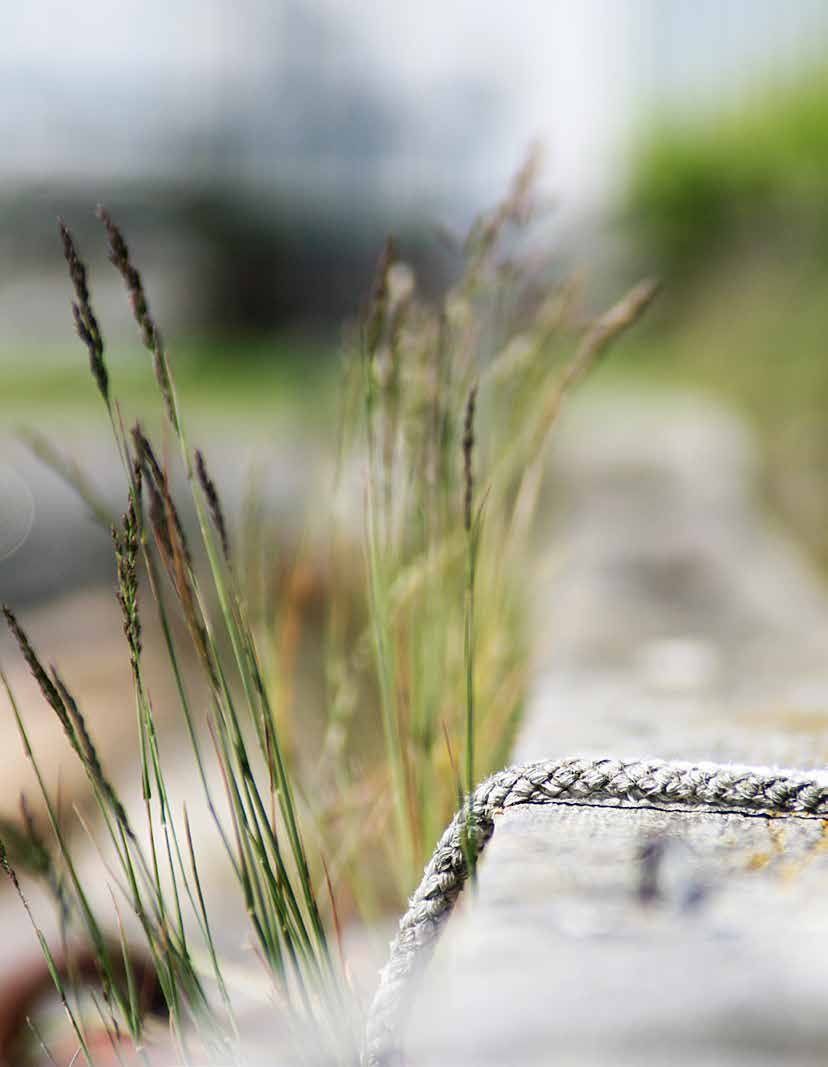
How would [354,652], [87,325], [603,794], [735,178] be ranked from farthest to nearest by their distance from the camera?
[735,178], [354,652], [603,794], [87,325]

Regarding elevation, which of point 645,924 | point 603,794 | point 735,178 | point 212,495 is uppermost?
point 735,178

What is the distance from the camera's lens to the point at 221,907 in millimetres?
1434

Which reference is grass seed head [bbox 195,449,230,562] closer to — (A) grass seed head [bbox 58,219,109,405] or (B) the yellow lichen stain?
(A) grass seed head [bbox 58,219,109,405]

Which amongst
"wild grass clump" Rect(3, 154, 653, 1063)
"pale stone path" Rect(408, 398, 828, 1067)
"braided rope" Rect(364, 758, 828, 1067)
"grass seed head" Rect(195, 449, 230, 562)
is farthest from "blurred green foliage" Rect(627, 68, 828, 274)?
"grass seed head" Rect(195, 449, 230, 562)

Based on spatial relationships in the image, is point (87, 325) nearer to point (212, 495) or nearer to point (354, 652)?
point (212, 495)

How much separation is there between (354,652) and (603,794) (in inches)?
18.7

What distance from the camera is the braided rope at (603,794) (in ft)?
2.39

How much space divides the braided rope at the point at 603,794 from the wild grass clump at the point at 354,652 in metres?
0.04

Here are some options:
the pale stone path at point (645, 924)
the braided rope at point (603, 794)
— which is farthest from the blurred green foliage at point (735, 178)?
the braided rope at point (603, 794)

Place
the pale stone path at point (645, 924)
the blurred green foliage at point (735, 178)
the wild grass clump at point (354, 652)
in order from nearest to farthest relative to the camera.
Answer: the pale stone path at point (645, 924) < the wild grass clump at point (354, 652) < the blurred green foliage at point (735, 178)

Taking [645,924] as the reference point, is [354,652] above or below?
above

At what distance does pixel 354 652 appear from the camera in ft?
3.96

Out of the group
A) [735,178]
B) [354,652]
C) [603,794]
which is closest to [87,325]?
[603,794]

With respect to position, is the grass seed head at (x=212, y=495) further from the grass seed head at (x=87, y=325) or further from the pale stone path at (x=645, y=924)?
the pale stone path at (x=645, y=924)
